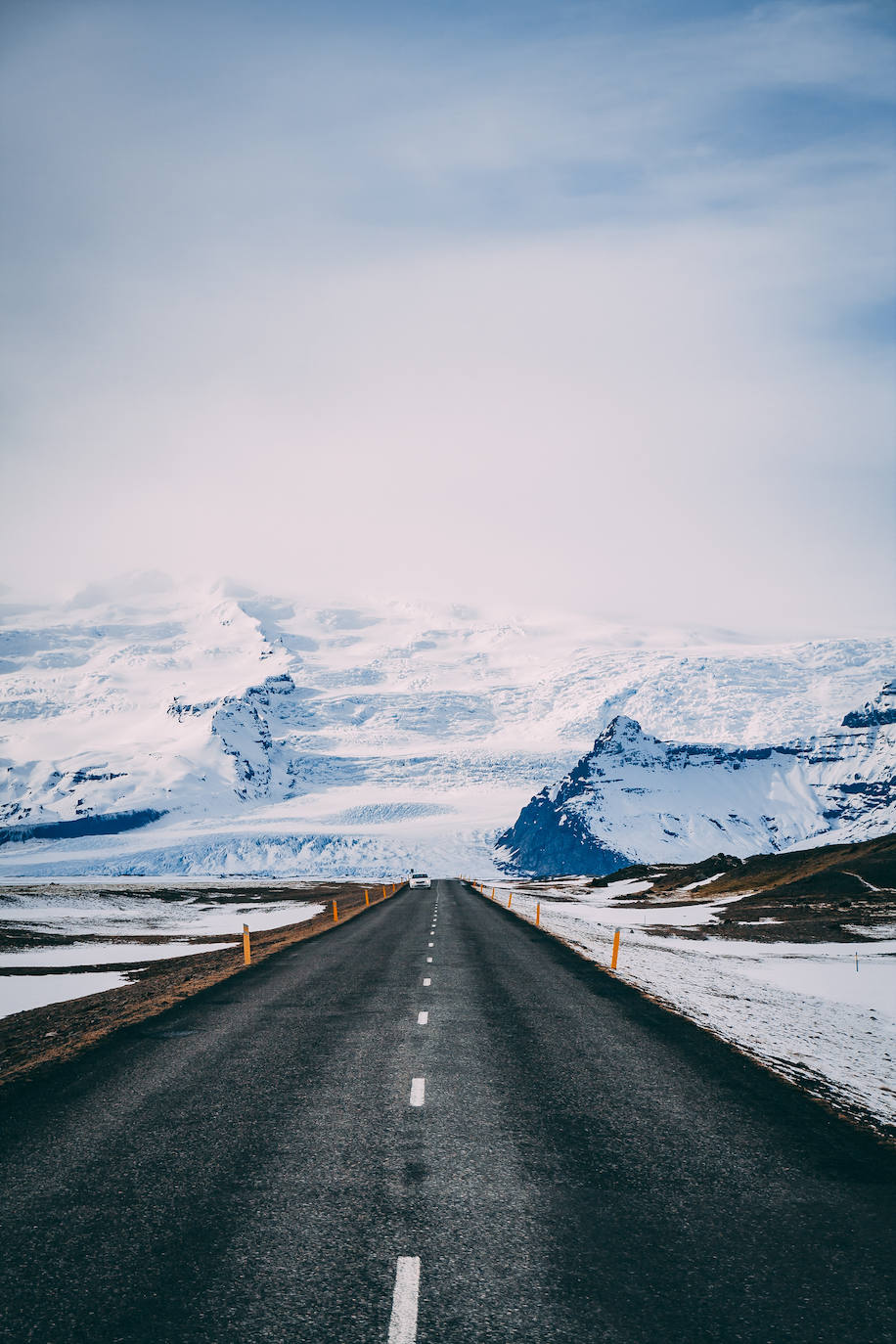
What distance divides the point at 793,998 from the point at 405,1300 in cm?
1860

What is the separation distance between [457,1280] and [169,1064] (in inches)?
285

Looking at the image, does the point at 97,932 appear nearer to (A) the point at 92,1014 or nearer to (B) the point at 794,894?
(A) the point at 92,1014

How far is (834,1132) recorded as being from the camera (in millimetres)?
9211

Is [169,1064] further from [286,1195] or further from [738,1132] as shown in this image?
[738,1132]

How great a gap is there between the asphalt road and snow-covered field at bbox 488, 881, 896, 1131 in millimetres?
1333

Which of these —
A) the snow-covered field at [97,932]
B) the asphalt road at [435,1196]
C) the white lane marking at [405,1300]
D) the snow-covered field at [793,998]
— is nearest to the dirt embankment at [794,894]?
the snow-covered field at [793,998]

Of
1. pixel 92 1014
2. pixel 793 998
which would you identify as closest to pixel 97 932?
pixel 92 1014

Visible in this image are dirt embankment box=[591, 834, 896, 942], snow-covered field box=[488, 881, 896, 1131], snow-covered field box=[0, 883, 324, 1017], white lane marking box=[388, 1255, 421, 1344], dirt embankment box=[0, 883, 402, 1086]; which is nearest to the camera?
white lane marking box=[388, 1255, 421, 1344]

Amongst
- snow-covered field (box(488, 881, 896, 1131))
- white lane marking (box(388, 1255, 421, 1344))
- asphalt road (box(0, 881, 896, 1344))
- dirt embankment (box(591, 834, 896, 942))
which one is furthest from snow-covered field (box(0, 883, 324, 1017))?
dirt embankment (box(591, 834, 896, 942))

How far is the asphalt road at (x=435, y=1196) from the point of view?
5438mm

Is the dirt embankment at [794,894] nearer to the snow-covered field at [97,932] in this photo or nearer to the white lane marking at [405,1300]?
the snow-covered field at [97,932]

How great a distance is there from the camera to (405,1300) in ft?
18.0

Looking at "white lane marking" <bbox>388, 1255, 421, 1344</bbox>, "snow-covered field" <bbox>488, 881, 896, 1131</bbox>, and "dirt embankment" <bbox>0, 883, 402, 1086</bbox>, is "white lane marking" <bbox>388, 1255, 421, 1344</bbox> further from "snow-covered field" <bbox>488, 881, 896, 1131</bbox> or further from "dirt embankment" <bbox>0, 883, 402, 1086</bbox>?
"dirt embankment" <bbox>0, 883, 402, 1086</bbox>

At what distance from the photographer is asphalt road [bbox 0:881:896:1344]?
544 cm
